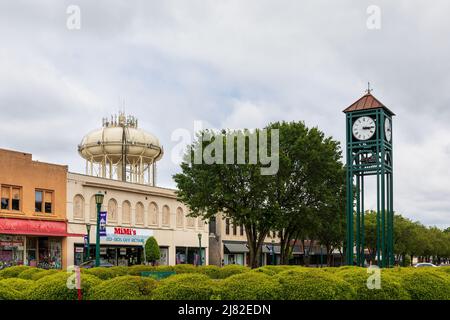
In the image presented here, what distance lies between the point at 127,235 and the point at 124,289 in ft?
132

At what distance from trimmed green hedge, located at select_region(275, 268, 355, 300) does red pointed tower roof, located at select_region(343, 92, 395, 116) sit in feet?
61.8

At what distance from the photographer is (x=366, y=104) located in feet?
105

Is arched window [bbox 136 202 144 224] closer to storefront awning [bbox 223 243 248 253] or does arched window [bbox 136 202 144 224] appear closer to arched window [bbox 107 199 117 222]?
arched window [bbox 107 199 117 222]

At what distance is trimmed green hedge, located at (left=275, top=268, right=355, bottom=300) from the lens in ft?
44.8

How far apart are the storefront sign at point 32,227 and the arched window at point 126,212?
7243 mm

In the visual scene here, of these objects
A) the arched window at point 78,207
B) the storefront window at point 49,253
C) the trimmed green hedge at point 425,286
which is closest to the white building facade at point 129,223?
the arched window at point 78,207

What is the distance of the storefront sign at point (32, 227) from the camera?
4200 cm

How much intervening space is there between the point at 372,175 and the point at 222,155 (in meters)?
9.14

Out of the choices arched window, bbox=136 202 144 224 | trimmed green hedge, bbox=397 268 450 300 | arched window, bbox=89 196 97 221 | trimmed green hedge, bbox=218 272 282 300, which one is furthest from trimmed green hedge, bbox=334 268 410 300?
arched window, bbox=136 202 144 224

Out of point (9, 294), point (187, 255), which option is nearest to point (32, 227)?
point (187, 255)

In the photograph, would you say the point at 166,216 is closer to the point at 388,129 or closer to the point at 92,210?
the point at 92,210
